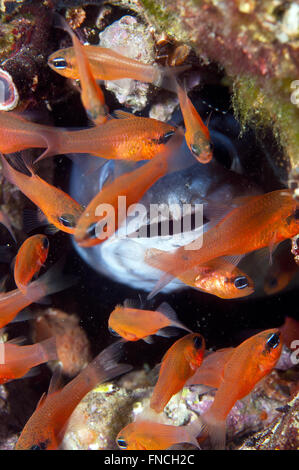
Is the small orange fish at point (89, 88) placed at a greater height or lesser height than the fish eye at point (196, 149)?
greater

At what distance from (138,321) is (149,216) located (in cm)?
106

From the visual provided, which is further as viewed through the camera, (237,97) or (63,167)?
(63,167)

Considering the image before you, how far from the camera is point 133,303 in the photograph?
9.47 feet

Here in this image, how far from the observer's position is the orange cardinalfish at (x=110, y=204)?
75.2 inches

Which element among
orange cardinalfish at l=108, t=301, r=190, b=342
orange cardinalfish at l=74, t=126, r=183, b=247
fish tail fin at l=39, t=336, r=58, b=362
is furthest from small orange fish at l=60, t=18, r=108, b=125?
fish tail fin at l=39, t=336, r=58, b=362

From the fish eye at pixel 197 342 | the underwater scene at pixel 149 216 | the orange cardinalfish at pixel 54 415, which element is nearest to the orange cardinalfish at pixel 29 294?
the underwater scene at pixel 149 216

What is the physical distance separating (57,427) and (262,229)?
80.1 inches

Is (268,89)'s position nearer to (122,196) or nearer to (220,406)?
(122,196)

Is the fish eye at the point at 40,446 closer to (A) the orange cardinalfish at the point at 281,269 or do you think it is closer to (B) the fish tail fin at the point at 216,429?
(B) the fish tail fin at the point at 216,429

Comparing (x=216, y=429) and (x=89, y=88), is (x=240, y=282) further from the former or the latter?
(x=89, y=88)

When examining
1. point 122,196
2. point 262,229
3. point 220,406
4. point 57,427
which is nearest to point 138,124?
point 122,196

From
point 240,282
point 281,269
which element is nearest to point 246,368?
point 240,282

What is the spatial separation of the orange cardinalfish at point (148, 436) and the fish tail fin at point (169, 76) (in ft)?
8.73
